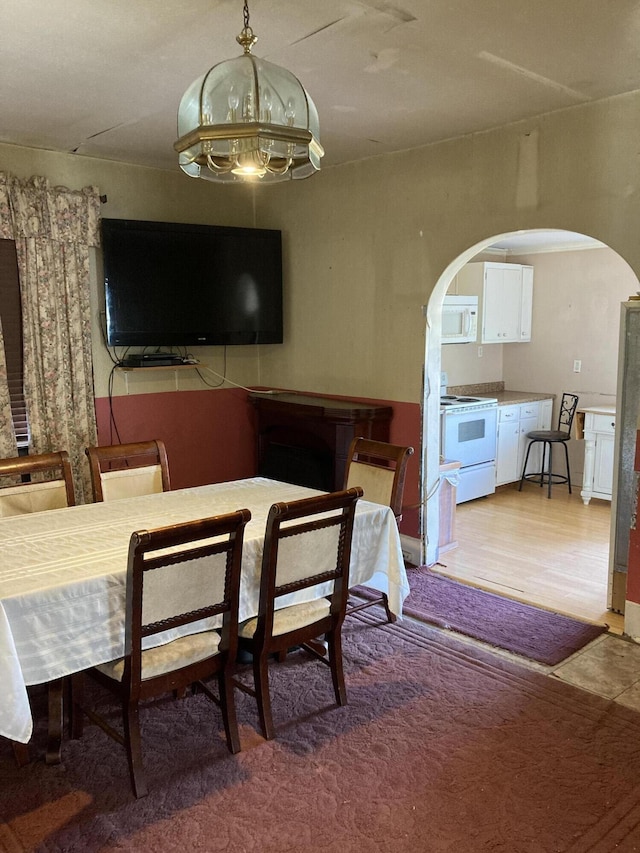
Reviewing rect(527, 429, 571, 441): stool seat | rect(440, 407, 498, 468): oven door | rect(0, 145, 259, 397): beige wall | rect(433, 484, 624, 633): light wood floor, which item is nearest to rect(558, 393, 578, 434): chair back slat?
rect(527, 429, 571, 441): stool seat

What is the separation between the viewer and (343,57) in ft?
8.95

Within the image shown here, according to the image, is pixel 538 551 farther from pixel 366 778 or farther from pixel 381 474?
pixel 366 778

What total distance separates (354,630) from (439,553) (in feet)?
4.29

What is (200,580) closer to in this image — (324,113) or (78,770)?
(78,770)

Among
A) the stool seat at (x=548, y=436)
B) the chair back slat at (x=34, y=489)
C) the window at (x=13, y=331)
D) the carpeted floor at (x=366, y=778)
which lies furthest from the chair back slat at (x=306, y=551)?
the stool seat at (x=548, y=436)

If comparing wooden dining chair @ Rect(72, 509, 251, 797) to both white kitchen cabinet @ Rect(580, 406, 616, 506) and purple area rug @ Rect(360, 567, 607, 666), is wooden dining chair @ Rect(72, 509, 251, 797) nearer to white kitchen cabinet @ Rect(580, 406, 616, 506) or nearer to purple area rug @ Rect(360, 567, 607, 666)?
purple area rug @ Rect(360, 567, 607, 666)

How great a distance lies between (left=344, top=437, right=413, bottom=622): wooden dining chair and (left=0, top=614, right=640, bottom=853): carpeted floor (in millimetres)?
722

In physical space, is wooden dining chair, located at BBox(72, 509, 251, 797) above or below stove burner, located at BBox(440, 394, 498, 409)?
below

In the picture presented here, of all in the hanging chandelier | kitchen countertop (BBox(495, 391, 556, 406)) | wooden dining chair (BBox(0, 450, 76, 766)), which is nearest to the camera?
the hanging chandelier

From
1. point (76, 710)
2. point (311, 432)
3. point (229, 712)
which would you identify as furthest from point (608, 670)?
point (311, 432)

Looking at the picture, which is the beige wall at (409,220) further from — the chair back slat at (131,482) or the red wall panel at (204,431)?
the chair back slat at (131,482)

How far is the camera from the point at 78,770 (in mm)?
2369

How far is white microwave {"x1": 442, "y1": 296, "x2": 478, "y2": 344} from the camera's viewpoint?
19.5 ft

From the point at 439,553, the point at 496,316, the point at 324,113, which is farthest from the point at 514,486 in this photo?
the point at 324,113
